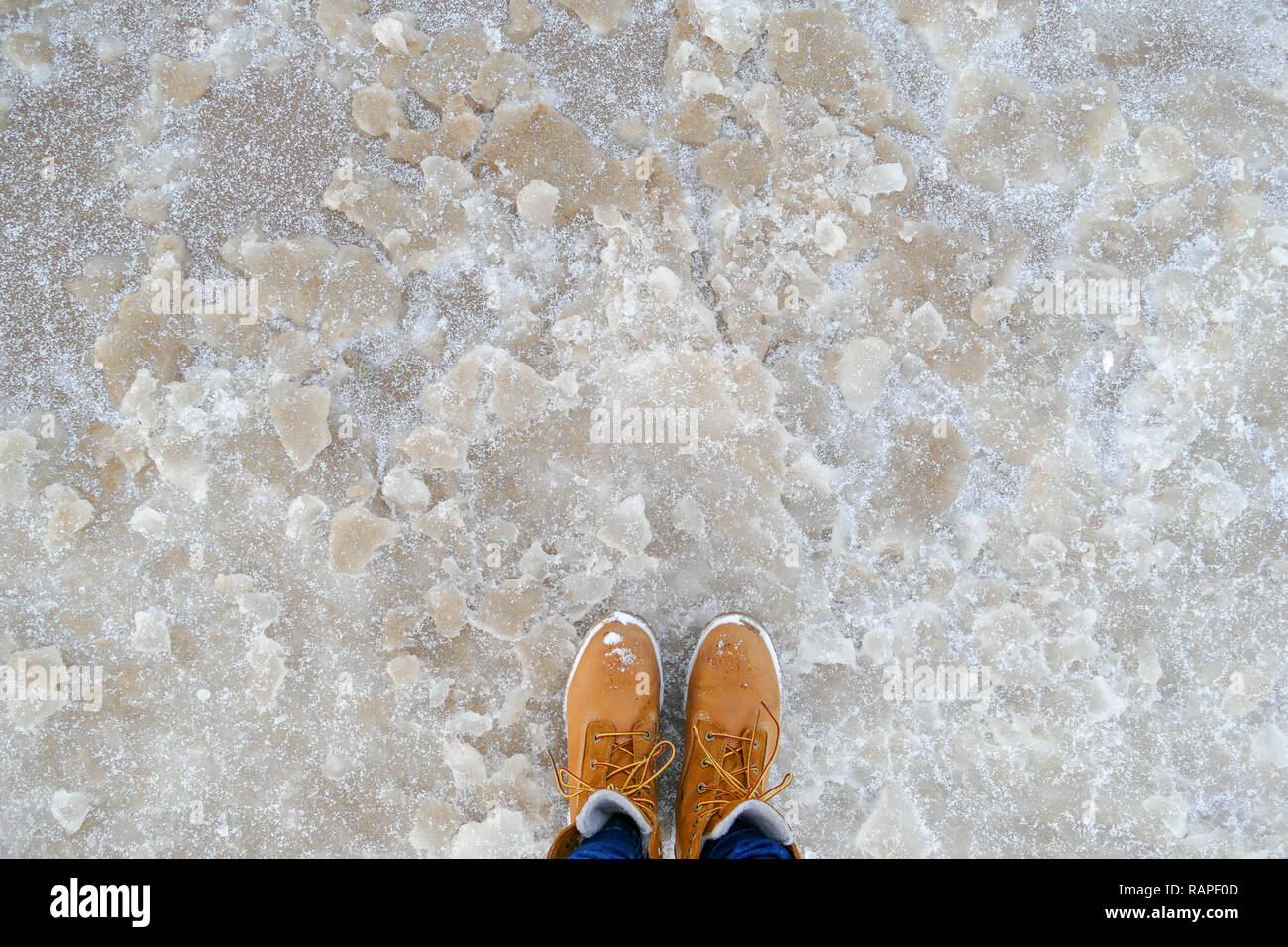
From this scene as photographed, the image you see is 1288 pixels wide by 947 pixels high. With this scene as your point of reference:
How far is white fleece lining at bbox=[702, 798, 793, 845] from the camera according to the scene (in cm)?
157

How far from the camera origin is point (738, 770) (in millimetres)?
1695

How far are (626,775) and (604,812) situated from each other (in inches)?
3.5

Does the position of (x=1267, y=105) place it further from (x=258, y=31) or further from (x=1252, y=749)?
(x=258, y=31)

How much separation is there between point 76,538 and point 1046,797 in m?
2.22

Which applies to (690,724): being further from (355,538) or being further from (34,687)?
(34,687)

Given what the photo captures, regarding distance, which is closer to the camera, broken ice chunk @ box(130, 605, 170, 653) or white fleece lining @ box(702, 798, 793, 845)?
white fleece lining @ box(702, 798, 793, 845)

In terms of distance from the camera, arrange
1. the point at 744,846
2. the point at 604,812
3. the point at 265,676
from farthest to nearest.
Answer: the point at 265,676, the point at 604,812, the point at 744,846

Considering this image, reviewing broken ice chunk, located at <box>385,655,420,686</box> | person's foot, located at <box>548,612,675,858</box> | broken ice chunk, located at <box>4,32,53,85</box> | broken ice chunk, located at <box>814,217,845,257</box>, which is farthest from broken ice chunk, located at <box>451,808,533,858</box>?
broken ice chunk, located at <box>4,32,53,85</box>

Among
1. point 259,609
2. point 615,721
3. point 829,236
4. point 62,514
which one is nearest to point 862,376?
point 829,236

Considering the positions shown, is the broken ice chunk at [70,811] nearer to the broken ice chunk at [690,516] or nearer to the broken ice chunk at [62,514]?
the broken ice chunk at [62,514]

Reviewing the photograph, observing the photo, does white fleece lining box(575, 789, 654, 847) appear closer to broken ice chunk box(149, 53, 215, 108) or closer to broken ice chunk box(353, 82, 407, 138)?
broken ice chunk box(353, 82, 407, 138)

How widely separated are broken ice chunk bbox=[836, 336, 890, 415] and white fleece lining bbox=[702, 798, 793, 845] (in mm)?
862
